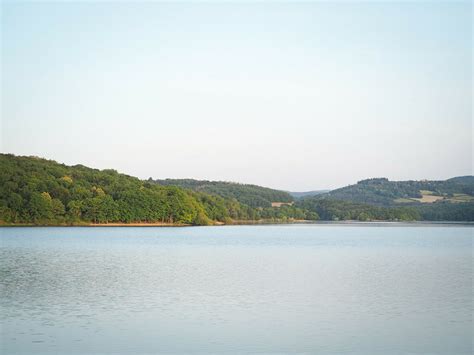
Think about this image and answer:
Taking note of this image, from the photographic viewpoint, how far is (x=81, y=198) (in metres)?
124

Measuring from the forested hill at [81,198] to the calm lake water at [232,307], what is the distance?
237ft

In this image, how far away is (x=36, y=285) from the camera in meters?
30.6

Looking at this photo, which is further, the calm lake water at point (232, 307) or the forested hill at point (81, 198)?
the forested hill at point (81, 198)

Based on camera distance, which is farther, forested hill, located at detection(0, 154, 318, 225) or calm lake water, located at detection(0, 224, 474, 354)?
forested hill, located at detection(0, 154, 318, 225)

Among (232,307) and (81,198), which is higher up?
(81,198)

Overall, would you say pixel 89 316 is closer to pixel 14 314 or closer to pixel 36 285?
pixel 14 314

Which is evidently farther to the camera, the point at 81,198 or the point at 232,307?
the point at 81,198

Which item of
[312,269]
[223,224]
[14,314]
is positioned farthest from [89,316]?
[223,224]

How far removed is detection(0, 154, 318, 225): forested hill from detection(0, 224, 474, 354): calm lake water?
7227cm

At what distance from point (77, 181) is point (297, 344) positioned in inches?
4703

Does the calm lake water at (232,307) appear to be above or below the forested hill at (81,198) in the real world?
below

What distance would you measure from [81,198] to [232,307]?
10316cm

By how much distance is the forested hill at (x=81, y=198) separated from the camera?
374ft

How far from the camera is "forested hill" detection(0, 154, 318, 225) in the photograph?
114125 mm
